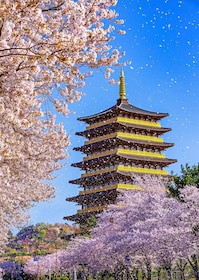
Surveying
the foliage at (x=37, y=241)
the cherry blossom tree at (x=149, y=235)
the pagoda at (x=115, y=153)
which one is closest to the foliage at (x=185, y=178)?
the cherry blossom tree at (x=149, y=235)

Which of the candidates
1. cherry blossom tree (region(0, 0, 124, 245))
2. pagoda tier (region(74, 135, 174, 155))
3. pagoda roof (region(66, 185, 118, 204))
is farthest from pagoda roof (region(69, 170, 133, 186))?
cherry blossom tree (region(0, 0, 124, 245))

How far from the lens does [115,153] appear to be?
153 feet

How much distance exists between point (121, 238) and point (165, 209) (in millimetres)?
3422

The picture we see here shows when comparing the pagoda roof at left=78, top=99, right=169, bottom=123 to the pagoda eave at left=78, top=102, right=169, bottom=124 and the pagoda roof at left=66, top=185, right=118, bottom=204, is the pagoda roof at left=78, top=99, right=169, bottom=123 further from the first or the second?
the pagoda roof at left=66, top=185, right=118, bottom=204

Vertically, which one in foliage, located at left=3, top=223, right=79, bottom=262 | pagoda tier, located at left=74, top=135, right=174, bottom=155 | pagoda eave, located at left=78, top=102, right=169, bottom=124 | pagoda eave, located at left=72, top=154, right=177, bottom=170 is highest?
pagoda eave, located at left=78, top=102, right=169, bottom=124

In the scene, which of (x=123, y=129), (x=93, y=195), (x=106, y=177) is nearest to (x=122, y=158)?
(x=106, y=177)

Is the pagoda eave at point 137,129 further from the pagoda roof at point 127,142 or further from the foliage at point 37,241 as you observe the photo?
the foliage at point 37,241

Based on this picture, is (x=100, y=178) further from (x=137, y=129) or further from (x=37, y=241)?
(x=37, y=241)

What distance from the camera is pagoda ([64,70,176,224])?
46.0m

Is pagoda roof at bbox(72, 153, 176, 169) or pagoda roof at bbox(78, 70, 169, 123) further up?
pagoda roof at bbox(78, 70, 169, 123)

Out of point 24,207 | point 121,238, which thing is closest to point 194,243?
point 121,238

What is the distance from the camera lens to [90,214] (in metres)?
44.9

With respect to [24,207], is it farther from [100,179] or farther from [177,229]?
[100,179]

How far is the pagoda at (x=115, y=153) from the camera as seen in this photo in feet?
151
